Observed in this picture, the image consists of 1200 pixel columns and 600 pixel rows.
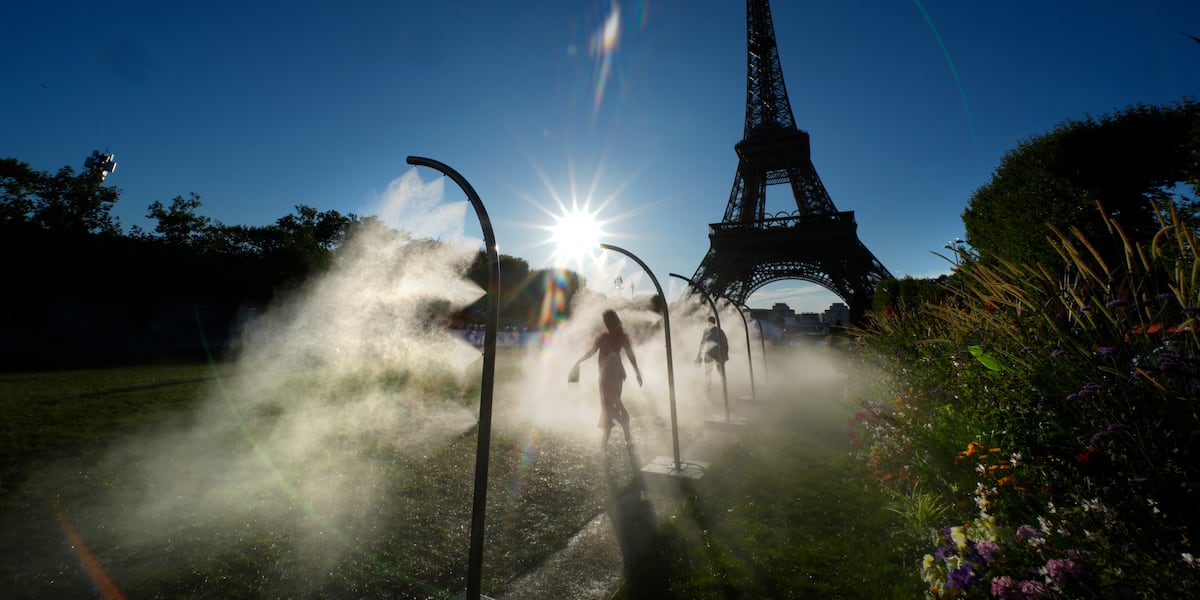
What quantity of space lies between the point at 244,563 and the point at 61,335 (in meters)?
40.8

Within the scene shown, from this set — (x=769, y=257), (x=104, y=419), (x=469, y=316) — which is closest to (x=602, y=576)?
(x=104, y=419)

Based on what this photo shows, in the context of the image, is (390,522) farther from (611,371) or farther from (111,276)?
(111,276)

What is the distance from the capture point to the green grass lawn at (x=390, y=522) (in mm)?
3580

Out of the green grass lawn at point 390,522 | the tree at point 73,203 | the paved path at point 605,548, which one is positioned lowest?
the paved path at point 605,548

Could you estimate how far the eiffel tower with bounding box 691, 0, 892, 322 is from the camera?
→ 32.0 meters

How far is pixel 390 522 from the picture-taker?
4.72 meters

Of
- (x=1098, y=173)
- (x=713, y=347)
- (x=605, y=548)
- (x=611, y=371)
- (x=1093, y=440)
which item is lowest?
(x=605, y=548)

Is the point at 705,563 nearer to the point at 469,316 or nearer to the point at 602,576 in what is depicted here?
the point at 602,576

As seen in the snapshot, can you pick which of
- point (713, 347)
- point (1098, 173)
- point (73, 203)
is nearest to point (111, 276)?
point (73, 203)

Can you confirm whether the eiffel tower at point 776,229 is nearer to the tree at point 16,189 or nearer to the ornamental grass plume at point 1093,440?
the ornamental grass plume at point 1093,440

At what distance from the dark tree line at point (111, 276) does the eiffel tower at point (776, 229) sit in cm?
2054

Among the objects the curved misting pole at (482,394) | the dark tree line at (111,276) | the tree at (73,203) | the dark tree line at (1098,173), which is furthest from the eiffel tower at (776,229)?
the tree at (73,203)

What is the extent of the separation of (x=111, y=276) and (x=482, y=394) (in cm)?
4165

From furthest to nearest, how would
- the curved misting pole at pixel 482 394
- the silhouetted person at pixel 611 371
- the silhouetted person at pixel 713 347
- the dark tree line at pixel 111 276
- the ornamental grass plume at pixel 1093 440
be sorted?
the dark tree line at pixel 111 276 → the silhouetted person at pixel 713 347 → the silhouetted person at pixel 611 371 → the curved misting pole at pixel 482 394 → the ornamental grass plume at pixel 1093 440
